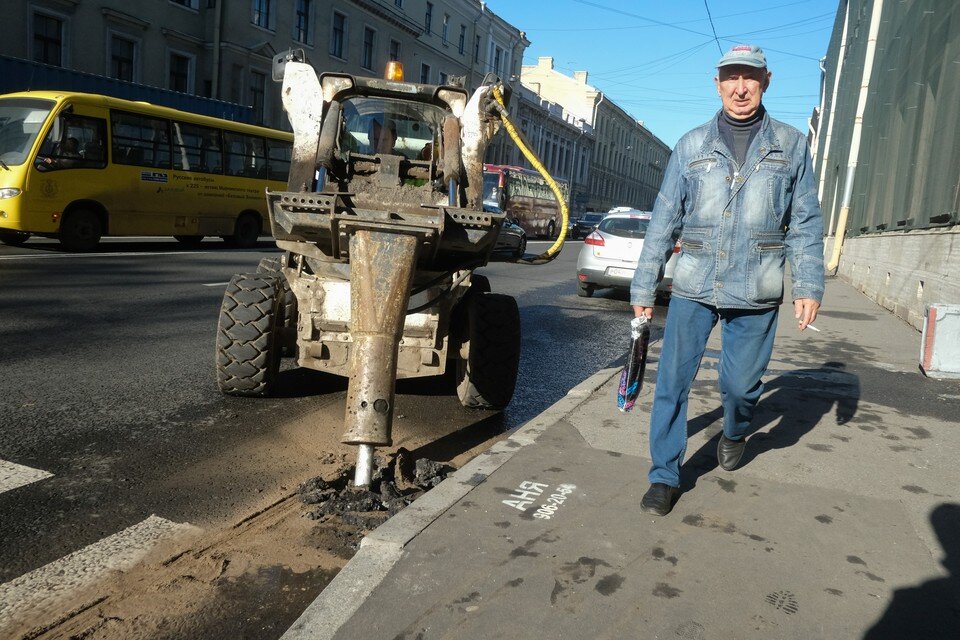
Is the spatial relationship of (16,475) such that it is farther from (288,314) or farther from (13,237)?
(13,237)

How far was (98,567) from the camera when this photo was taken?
2895 mm

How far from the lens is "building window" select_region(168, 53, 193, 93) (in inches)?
1153

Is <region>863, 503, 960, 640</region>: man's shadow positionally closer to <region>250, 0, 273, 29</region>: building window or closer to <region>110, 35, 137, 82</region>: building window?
<region>110, 35, 137, 82</region>: building window

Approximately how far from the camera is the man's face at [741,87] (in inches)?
136

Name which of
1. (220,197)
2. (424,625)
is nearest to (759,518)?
(424,625)

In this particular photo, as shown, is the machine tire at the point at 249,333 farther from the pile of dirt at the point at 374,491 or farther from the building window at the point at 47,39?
the building window at the point at 47,39

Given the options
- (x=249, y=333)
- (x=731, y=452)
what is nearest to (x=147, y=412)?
(x=249, y=333)

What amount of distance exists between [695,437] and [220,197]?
16.2m

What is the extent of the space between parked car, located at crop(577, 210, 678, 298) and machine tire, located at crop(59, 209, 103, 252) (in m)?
9.48

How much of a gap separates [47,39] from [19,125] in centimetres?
1252

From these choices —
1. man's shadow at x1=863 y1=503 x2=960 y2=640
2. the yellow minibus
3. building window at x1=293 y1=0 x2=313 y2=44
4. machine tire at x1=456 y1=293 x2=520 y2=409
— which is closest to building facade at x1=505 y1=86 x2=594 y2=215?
building window at x1=293 y1=0 x2=313 y2=44

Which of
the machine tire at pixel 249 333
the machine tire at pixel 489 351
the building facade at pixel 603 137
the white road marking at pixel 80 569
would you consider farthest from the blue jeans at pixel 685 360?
the building facade at pixel 603 137

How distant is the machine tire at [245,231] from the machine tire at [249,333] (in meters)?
15.0

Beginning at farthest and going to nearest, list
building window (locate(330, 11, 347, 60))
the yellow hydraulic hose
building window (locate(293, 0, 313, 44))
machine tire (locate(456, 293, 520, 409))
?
building window (locate(330, 11, 347, 60)), building window (locate(293, 0, 313, 44)), machine tire (locate(456, 293, 520, 409)), the yellow hydraulic hose
